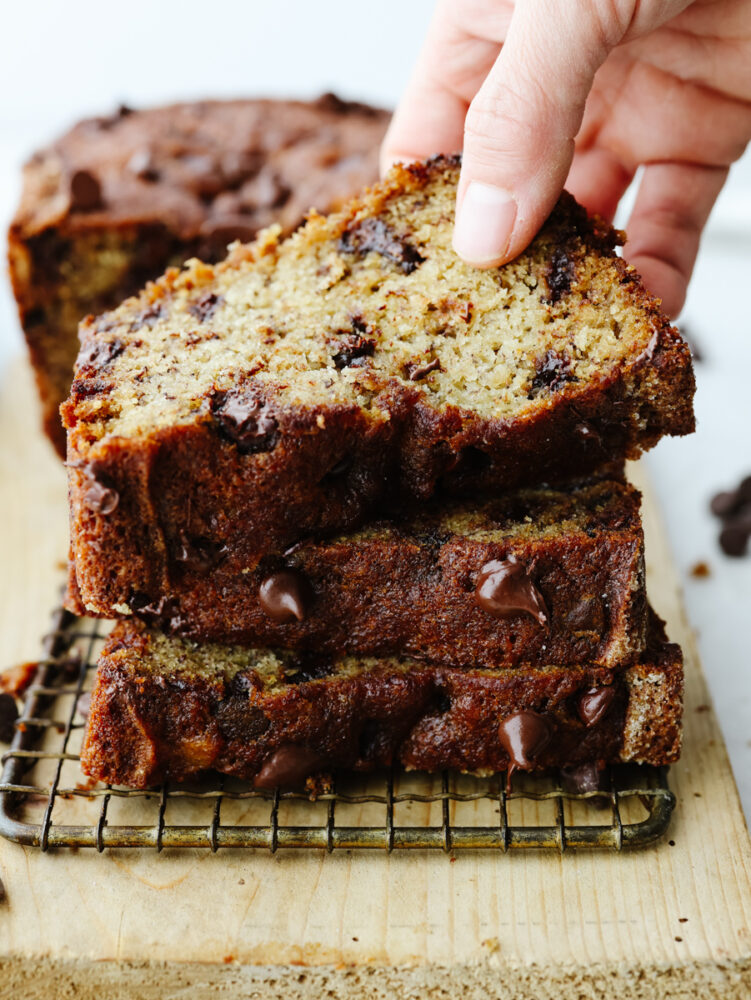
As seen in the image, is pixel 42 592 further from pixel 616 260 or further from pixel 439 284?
pixel 616 260

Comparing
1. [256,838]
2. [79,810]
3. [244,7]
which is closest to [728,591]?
[256,838]

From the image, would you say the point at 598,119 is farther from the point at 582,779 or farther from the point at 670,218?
the point at 582,779

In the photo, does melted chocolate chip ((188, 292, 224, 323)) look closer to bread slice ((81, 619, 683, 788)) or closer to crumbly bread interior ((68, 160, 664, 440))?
crumbly bread interior ((68, 160, 664, 440))

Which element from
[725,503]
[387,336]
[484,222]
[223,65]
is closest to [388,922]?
[387,336]

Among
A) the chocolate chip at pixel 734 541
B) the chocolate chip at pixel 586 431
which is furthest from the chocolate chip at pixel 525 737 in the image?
the chocolate chip at pixel 734 541

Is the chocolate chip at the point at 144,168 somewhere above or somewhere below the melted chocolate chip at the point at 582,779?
above

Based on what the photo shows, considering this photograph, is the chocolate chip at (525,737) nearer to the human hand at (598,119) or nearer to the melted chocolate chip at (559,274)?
the melted chocolate chip at (559,274)
